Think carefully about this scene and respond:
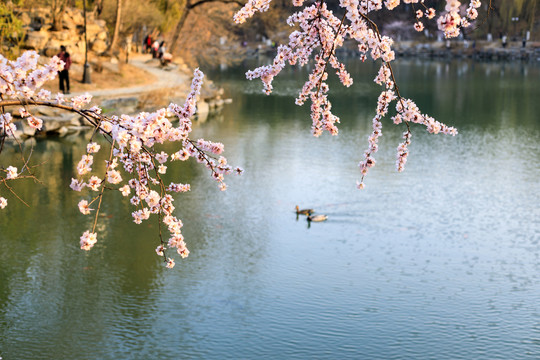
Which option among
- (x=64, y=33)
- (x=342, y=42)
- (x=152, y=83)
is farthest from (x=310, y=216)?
(x=152, y=83)

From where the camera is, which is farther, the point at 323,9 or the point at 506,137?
the point at 506,137

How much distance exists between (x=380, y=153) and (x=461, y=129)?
17.8ft

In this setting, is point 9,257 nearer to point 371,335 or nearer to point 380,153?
point 371,335

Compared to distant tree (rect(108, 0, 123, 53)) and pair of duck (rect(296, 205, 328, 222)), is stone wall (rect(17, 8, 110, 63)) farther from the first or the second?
pair of duck (rect(296, 205, 328, 222))

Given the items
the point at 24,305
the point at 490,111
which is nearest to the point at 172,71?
the point at 490,111

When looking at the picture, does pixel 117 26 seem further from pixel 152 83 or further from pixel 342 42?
pixel 342 42

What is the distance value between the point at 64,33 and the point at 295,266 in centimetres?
1871

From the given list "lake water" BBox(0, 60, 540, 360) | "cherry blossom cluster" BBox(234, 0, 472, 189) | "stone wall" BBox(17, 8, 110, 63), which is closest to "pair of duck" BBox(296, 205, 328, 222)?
"lake water" BBox(0, 60, 540, 360)

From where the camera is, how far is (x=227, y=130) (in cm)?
2572

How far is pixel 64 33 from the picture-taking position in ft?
94.9

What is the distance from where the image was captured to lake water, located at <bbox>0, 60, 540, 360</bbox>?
1066cm

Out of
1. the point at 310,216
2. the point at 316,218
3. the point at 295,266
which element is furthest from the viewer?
the point at 310,216

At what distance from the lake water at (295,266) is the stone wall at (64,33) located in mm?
7160

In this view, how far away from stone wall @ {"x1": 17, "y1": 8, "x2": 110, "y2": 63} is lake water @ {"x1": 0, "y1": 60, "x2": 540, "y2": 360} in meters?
7.16
